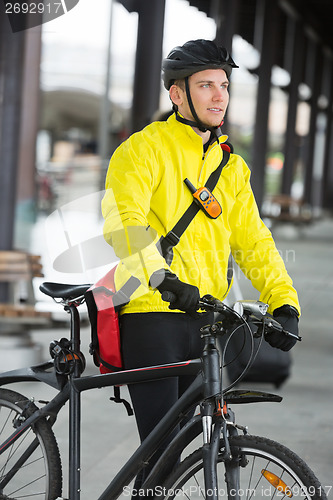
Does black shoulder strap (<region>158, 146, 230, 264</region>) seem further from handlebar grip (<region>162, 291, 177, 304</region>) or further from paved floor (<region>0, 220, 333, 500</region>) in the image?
paved floor (<region>0, 220, 333, 500</region>)

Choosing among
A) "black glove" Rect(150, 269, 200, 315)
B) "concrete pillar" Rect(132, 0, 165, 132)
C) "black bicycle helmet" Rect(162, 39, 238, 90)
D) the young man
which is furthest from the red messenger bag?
"concrete pillar" Rect(132, 0, 165, 132)

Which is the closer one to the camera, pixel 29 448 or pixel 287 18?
pixel 29 448

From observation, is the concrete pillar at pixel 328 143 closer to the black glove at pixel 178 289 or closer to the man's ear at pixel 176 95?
the man's ear at pixel 176 95

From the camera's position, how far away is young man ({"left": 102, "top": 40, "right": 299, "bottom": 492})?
263 cm

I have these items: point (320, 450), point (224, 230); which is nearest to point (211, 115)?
point (224, 230)

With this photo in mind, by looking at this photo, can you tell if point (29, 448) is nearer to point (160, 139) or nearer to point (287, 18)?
point (160, 139)

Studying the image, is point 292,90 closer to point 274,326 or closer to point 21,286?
point 21,286

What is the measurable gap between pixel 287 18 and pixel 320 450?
20.9 metres

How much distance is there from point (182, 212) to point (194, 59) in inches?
18.5

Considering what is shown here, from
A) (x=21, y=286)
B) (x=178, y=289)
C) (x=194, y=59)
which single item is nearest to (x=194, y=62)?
(x=194, y=59)

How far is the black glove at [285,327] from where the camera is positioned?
8.32ft

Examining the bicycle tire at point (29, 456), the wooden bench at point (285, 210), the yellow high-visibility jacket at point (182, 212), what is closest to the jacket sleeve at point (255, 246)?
the yellow high-visibility jacket at point (182, 212)

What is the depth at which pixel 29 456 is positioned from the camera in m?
3.02

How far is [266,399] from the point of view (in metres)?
2.53
